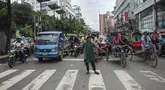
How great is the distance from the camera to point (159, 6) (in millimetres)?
45094

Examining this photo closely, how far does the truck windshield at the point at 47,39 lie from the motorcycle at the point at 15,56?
1.78 m

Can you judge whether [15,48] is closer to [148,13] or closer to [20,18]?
[148,13]

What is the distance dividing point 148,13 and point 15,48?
40513 millimetres

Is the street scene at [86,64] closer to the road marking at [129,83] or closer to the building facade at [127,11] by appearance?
the road marking at [129,83]

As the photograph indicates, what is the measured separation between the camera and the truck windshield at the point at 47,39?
1766 cm

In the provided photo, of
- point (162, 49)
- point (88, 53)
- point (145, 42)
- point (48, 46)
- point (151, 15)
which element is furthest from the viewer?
point (151, 15)

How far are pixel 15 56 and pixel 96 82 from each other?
7657 mm

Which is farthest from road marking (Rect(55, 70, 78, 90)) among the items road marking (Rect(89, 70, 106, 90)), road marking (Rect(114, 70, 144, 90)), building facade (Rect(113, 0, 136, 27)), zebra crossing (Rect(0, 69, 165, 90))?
building facade (Rect(113, 0, 136, 27))

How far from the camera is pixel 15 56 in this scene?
15.8m

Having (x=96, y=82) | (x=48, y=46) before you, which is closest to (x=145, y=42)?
(x=48, y=46)

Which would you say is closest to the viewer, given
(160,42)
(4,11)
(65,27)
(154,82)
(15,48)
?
(154,82)

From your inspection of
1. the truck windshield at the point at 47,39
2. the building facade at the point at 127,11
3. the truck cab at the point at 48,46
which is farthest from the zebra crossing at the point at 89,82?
the building facade at the point at 127,11

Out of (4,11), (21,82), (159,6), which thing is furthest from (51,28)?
(21,82)

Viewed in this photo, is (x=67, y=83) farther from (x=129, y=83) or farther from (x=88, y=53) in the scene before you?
(x=88, y=53)
